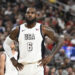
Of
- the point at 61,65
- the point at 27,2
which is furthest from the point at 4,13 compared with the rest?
the point at 61,65

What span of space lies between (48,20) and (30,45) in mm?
9413

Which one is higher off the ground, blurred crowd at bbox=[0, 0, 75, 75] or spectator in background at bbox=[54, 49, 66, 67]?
blurred crowd at bbox=[0, 0, 75, 75]

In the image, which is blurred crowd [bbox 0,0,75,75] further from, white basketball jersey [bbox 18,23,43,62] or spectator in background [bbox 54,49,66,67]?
white basketball jersey [bbox 18,23,43,62]

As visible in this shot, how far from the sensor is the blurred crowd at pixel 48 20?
487 inches

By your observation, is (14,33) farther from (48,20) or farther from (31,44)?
(48,20)

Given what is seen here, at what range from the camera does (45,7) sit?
17219 mm

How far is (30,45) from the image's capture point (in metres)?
6.29

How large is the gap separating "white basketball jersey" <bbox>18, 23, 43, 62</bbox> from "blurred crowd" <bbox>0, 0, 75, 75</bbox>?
578cm

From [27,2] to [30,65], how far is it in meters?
12.0

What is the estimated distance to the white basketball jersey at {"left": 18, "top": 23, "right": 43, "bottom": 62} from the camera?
6.29m

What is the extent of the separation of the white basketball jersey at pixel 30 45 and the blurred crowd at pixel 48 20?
578 centimetres

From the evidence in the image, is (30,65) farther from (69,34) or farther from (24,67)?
(69,34)

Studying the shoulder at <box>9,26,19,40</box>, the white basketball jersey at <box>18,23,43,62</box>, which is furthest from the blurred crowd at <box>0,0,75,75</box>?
the white basketball jersey at <box>18,23,43,62</box>

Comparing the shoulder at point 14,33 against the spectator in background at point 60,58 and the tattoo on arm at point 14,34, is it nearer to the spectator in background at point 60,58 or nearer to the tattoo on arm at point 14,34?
the tattoo on arm at point 14,34
